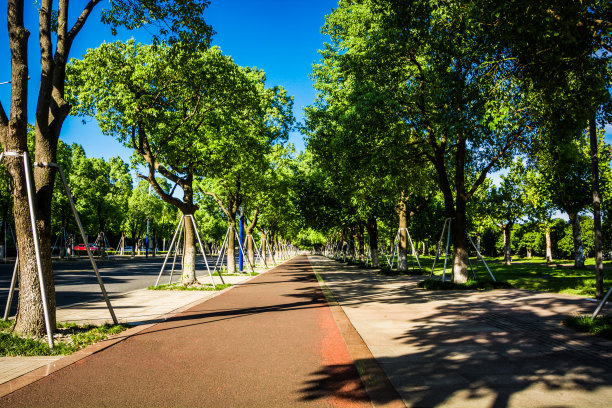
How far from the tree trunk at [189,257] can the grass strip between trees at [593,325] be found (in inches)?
515

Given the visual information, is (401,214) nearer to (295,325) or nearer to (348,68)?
(348,68)

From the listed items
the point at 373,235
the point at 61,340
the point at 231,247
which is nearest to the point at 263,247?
the point at 373,235

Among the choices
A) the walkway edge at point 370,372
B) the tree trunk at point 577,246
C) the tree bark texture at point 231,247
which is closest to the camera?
the walkway edge at point 370,372

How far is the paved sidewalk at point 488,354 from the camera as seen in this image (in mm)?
4027

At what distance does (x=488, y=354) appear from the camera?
5.60 metres

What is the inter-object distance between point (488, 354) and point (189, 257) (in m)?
13.5

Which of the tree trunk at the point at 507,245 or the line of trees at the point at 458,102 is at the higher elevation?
the line of trees at the point at 458,102

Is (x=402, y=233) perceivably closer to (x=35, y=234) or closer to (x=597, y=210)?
(x=597, y=210)

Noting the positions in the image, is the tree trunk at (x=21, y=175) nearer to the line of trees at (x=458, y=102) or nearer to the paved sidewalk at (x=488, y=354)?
the paved sidewalk at (x=488, y=354)

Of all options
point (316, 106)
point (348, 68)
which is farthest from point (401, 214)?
point (348, 68)

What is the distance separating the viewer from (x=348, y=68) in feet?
53.8

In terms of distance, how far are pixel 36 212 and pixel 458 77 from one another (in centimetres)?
974

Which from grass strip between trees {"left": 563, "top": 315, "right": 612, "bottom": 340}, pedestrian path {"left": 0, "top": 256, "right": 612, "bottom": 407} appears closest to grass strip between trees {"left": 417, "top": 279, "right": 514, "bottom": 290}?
pedestrian path {"left": 0, "top": 256, "right": 612, "bottom": 407}

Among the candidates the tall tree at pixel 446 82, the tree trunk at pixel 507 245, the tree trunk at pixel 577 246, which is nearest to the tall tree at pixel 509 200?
the tree trunk at pixel 507 245
